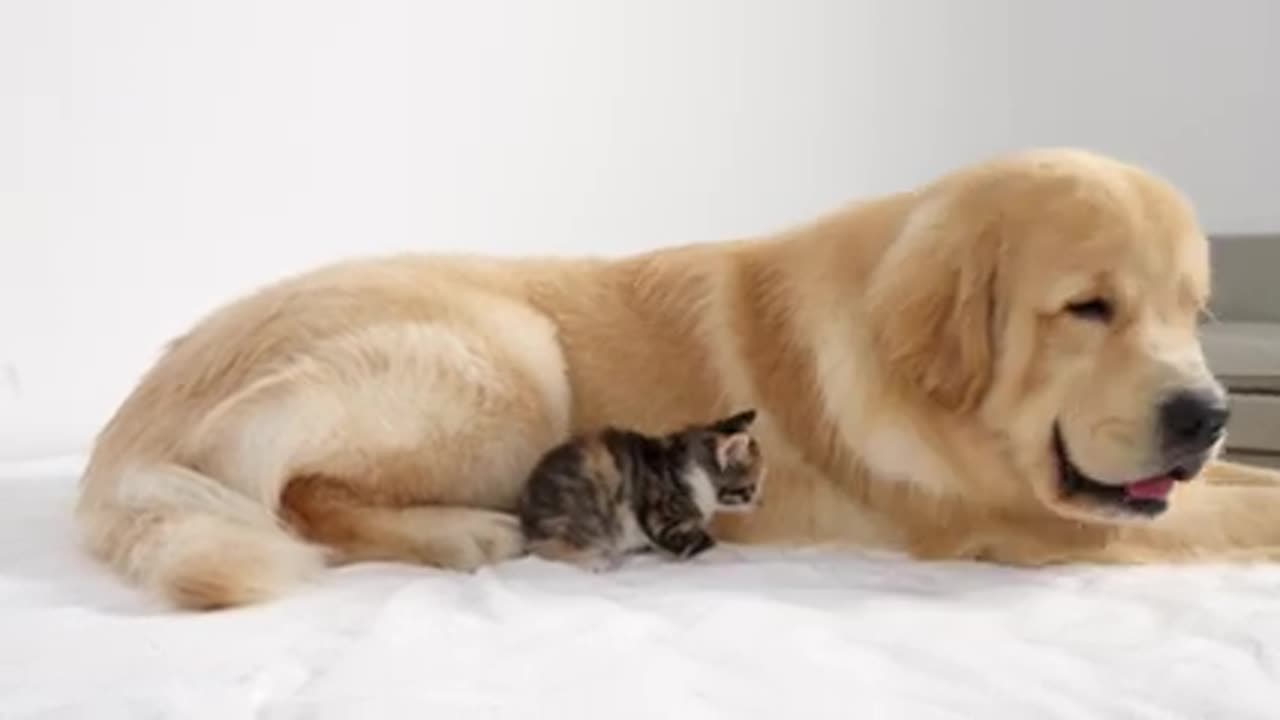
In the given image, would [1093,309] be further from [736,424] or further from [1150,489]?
[736,424]

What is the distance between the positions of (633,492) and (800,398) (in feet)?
0.83

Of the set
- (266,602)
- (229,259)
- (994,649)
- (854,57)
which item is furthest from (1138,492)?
(854,57)

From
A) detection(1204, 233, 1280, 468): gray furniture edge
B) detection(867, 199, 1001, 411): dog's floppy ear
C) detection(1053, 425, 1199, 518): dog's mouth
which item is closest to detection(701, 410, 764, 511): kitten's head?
detection(867, 199, 1001, 411): dog's floppy ear

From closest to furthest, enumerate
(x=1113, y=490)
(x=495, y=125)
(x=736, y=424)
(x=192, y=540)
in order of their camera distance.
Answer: (x=192, y=540), (x=1113, y=490), (x=736, y=424), (x=495, y=125)

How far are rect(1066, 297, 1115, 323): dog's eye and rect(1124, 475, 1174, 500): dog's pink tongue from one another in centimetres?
17

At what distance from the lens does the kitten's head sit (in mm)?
1489

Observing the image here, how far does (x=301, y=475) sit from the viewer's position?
57.9 inches

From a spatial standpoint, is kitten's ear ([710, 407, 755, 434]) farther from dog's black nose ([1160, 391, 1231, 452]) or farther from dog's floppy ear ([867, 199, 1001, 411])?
dog's black nose ([1160, 391, 1231, 452])

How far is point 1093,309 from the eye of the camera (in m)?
1.42

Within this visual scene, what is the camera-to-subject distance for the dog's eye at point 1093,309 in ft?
4.63

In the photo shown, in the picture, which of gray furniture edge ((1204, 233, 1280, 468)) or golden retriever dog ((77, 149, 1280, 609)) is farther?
gray furniture edge ((1204, 233, 1280, 468))

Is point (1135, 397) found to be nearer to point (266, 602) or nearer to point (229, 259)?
point (266, 602)

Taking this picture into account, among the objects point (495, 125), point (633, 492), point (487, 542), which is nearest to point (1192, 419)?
point (633, 492)

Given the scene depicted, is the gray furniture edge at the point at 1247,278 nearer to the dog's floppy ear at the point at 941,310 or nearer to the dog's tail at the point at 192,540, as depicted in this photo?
the dog's floppy ear at the point at 941,310
